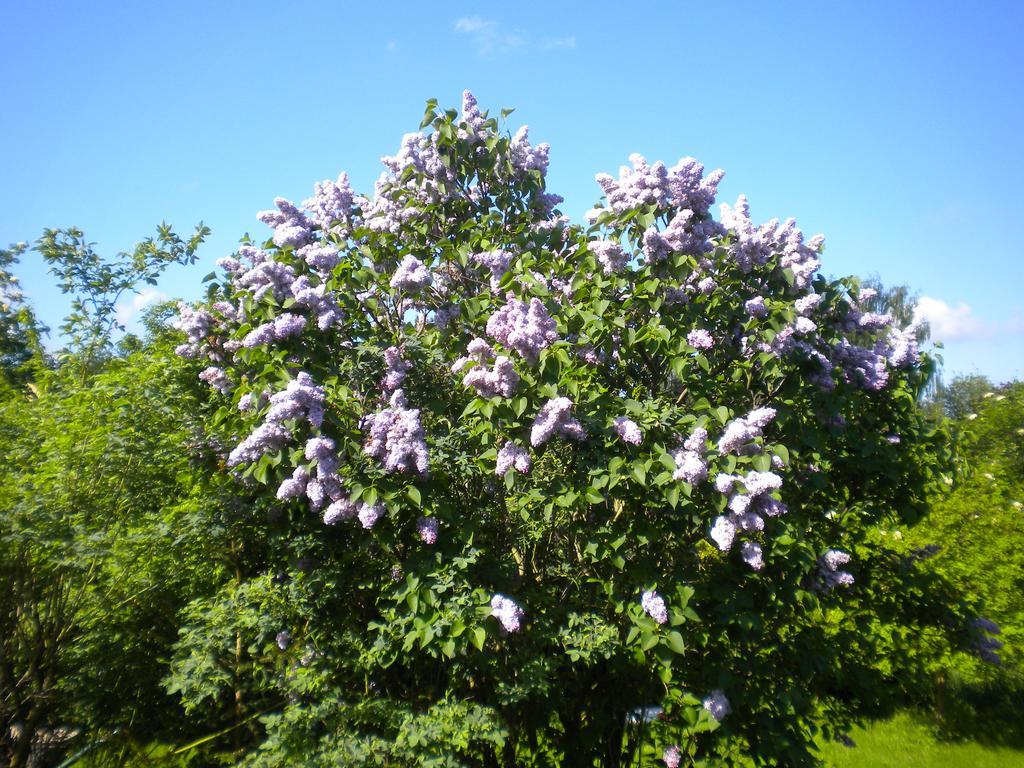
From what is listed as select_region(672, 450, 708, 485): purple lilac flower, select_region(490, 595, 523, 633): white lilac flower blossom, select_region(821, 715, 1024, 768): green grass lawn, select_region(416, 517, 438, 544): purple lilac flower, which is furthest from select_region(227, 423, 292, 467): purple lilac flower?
select_region(821, 715, 1024, 768): green grass lawn

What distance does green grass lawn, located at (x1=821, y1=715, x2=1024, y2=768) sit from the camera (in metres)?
6.55

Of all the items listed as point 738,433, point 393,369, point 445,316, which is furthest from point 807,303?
point 393,369

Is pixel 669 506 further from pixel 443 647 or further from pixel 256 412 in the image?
pixel 256 412

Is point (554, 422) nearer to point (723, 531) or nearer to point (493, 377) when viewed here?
point (493, 377)

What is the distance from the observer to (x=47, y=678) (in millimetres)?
4387

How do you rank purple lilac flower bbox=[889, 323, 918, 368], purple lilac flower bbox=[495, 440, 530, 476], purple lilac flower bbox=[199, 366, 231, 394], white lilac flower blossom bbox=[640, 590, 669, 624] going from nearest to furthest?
white lilac flower blossom bbox=[640, 590, 669, 624], purple lilac flower bbox=[495, 440, 530, 476], purple lilac flower bbox=[199, 366, 231, 394], purple lilac flower bbox=[889, 323, 918, 368]

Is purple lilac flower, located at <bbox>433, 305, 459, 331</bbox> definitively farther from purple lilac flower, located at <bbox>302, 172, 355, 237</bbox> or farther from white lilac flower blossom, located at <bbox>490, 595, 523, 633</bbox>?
white lilac flower blossom, located at <bbox>490, 595, 523, 633</bbox>

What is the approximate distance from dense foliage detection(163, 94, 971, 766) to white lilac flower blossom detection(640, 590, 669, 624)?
0.5 inches

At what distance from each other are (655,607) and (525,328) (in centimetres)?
146

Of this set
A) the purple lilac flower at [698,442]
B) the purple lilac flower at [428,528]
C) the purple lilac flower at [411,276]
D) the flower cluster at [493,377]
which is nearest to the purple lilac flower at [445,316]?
the purple lilac flower at [411,276]

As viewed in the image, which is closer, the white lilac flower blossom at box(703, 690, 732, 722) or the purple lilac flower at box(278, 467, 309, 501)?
the purple lilac flower at box(278, 467, 309, 501)

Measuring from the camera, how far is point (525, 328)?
3.35 meters

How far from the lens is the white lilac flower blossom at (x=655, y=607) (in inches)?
129

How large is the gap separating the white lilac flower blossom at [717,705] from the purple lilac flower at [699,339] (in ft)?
5.88
